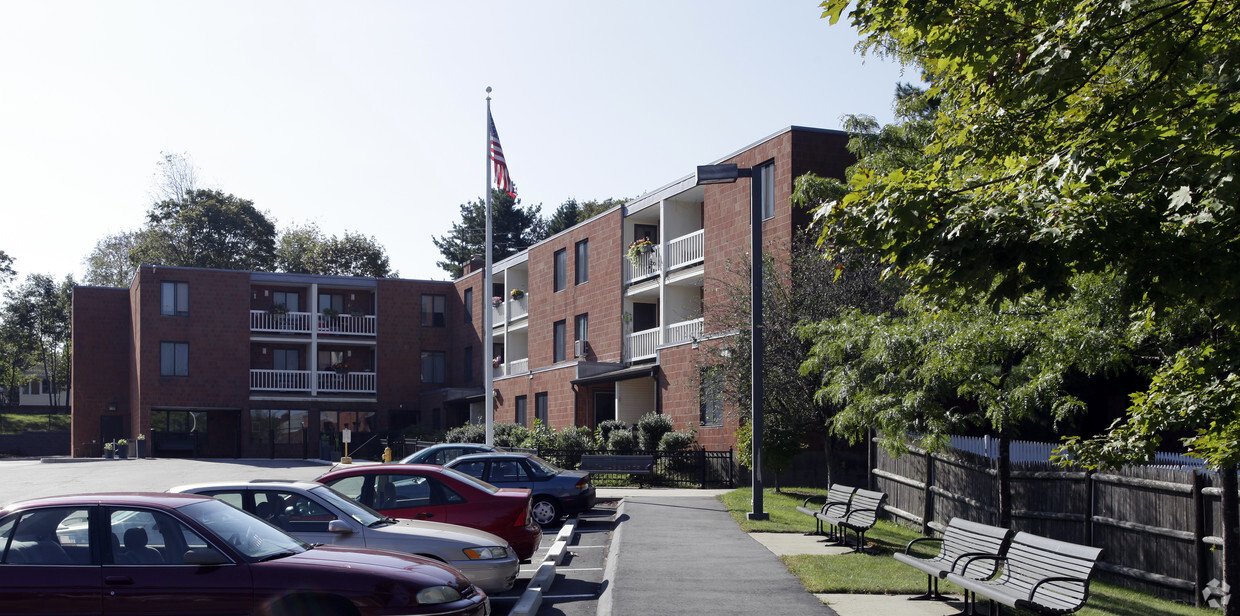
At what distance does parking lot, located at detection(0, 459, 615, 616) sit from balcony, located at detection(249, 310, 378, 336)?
744 cm

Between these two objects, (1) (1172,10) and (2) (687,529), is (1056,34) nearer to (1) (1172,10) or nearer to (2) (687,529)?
(1) (1172,10)

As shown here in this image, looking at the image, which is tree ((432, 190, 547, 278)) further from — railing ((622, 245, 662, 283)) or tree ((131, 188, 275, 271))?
railing ((622, 245, 662, 283))

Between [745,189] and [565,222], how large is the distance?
4791cm

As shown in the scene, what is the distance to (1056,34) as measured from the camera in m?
6.64

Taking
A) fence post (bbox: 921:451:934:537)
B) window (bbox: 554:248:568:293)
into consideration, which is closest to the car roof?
fence post (bbox: 921:451:934:537)

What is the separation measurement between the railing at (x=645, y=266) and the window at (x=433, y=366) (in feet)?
63.2

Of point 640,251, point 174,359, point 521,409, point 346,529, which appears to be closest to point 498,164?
point 640,251

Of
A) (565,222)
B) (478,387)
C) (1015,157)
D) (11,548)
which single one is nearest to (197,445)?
(478,387)

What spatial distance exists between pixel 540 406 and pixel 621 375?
777cm

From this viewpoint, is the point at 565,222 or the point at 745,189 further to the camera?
the point at 565,222

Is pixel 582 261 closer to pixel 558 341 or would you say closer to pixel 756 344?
pixel 558 341

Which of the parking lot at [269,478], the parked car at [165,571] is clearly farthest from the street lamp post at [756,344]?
the parked car at [165,571]

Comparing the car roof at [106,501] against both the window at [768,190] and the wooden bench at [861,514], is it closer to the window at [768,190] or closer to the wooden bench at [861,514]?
the wooden bench at [861,514]

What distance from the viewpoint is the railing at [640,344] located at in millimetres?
33438
